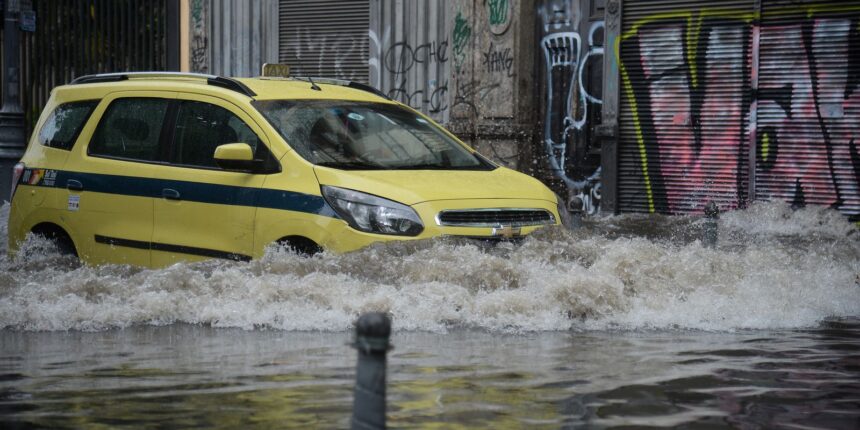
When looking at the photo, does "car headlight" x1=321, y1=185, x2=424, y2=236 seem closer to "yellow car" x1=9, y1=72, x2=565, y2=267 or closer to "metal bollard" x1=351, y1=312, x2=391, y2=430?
"yellow car" x1=9, y1=72, x2=565, y2=267

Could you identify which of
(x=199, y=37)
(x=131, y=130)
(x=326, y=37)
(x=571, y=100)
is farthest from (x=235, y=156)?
(x=199, y=37)

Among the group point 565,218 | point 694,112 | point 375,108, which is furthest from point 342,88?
point 694,112

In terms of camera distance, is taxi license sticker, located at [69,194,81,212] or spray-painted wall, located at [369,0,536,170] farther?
spray-painted wall, located at [369,0,536,170]

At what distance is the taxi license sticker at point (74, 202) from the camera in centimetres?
955

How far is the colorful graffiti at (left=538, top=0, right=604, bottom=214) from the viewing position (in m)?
16.8

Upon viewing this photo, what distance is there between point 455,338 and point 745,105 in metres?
8.75

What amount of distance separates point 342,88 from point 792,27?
6.63 metres

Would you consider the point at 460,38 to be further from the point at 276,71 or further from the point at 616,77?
the point at 276,71

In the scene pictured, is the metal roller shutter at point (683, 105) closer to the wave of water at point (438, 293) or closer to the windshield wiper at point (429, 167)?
the wave of water at point (438, 293)

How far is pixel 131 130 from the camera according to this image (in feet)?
31.4

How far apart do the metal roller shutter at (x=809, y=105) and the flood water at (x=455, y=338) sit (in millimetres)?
3795

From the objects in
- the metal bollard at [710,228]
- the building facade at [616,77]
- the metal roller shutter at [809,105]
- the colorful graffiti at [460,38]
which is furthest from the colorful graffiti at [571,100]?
the metal bollard at [710,228]

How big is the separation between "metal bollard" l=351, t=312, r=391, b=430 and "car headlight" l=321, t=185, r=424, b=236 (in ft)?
14.3

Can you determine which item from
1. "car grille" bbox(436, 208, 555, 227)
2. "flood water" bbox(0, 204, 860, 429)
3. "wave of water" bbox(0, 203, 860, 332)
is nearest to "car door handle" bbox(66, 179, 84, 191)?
"flood water" bbox(0, 204, 860, 429)
